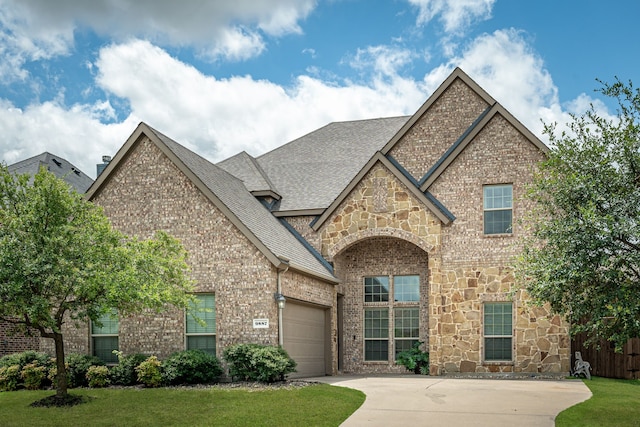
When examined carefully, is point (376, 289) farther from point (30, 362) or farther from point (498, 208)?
point (30, 362)

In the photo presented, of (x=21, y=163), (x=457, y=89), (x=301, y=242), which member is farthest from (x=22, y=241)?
(x=21, y=163)

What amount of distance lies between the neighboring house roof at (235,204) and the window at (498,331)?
5103 mm

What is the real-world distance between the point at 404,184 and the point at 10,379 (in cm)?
1294

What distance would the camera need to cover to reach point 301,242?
24.1m

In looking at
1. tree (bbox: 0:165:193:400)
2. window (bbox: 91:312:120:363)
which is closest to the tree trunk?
tree (bbox: 0:165:193:400)

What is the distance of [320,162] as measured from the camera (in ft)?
90.3

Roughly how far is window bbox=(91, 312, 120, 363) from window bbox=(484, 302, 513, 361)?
1147 centimetres

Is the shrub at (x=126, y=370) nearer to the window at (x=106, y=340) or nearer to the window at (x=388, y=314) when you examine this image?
the window at (x=106, y=340)

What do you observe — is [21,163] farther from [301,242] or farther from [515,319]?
[515,319]

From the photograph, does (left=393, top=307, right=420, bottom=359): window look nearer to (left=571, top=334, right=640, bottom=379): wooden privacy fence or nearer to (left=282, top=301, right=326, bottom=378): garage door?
(left=282, top=301, right=326, bottom=378): garage door

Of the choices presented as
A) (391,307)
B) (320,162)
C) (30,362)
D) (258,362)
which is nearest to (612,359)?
(391,307)

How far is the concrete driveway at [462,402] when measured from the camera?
13.2 m

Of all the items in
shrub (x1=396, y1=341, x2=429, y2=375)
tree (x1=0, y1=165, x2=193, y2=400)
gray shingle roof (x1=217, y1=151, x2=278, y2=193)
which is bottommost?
shrub (x1=396, y1=341, x2=429, y2=375)

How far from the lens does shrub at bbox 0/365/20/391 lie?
1848 centimetres
